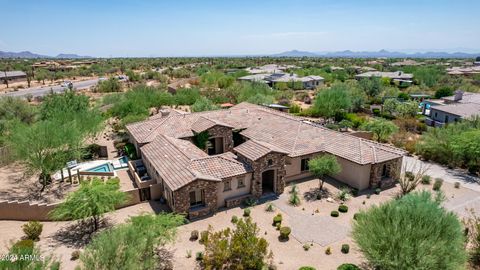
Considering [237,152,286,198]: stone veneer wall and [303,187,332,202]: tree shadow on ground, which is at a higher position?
[237,152,286,198]: stone veneer wall

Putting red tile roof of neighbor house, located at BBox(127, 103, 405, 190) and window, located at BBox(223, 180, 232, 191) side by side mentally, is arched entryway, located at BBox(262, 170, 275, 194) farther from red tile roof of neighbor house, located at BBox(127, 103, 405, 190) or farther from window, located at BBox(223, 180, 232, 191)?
window, located at BBox(223, 180, 232, 191)

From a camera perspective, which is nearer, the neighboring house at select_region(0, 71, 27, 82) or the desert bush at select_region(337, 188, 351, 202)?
the desert bush at select_region(337, 188, 351, 202)

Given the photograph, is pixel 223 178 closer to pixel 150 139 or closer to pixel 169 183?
pixel 169 183

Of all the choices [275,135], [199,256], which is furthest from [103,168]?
[199,256]

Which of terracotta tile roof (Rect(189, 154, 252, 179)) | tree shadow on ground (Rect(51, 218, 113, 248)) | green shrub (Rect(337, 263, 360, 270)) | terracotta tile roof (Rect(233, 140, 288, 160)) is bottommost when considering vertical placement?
tree shadow on ground (Rect(51, 218, 113, 248))

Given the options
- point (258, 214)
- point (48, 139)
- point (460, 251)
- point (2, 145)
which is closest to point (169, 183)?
point (258, 214)

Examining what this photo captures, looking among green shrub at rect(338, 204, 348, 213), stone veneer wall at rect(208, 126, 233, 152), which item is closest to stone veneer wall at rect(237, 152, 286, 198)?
green shrub at rect(338, 204, 348, 213)

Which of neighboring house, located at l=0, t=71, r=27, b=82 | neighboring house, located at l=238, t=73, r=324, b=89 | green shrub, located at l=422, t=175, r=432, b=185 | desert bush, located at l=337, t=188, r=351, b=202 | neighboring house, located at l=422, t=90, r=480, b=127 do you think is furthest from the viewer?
neighboring house, located at l=0, t=71, r=27, b=82

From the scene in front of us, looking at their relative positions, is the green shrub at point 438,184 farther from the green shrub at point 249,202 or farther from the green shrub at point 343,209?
the green shrub at point 249,202
